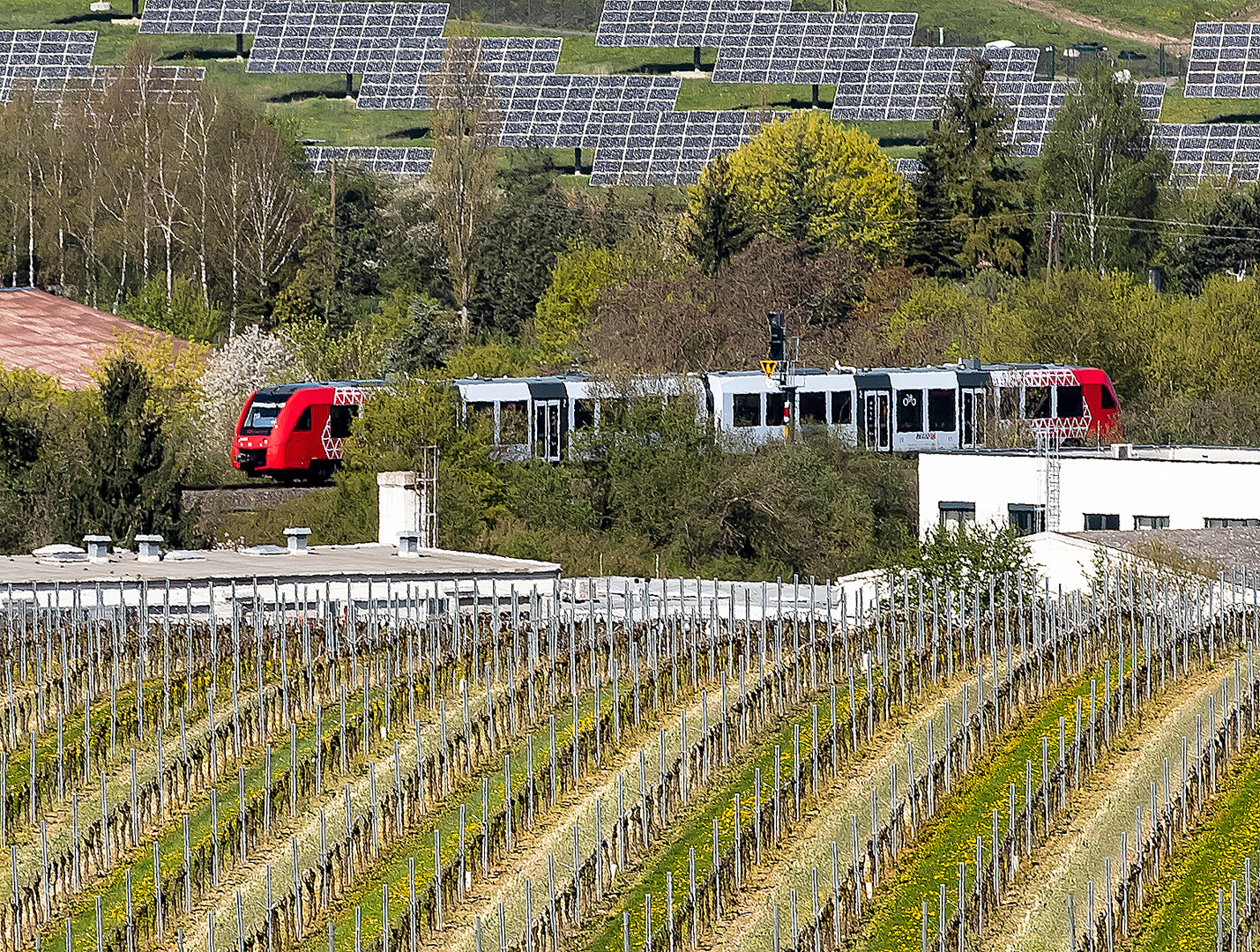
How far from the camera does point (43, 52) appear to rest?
116 m

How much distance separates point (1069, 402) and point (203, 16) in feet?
250

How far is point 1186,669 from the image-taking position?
30.0 metres

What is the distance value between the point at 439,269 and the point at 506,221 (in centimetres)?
451

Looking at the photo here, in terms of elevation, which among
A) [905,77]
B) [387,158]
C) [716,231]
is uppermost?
[905,77]

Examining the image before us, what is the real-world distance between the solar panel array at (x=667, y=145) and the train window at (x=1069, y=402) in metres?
41.2

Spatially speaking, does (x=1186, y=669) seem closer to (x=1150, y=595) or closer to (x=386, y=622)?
(x=1150, y=595)

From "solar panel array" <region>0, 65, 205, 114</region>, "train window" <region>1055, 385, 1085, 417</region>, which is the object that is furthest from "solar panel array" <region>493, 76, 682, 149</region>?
"train window" <region>1055, 385, 1085, 417</region>

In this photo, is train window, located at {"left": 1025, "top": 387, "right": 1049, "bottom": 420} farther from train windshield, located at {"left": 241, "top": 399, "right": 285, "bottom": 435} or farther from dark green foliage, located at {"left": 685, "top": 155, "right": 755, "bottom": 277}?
dark green foliage, located at {"left": 685, "top": 155, "right": 755, "bottom": 277}

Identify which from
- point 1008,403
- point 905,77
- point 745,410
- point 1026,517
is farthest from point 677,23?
point 1026,517

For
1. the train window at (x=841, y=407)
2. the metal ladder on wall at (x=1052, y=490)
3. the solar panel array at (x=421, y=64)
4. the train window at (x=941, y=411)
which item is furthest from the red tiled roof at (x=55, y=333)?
the solar panel array at (x=421, y=64)

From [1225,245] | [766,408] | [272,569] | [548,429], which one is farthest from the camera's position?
[1225,245]

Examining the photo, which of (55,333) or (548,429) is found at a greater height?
(55,333)

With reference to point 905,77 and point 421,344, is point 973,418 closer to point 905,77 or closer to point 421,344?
point 421,344

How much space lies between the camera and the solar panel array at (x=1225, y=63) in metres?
111
